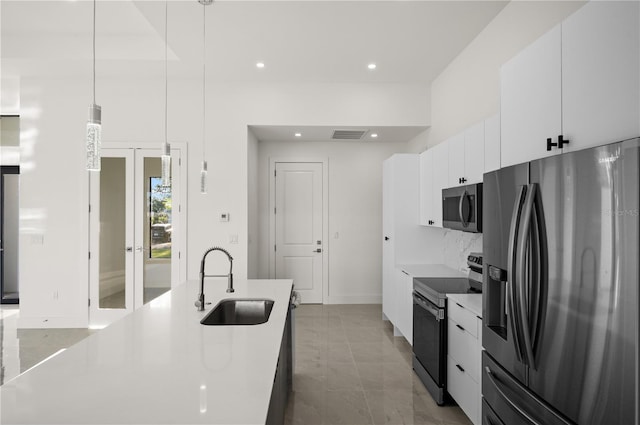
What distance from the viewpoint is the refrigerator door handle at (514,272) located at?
1.54m

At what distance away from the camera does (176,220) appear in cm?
463

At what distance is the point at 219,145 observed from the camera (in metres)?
4.67

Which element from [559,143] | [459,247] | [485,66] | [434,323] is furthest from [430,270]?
[559,143]

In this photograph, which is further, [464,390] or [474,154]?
[474,154]

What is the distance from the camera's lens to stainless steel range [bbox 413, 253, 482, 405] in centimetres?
275

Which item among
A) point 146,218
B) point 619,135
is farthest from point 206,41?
point 619,135

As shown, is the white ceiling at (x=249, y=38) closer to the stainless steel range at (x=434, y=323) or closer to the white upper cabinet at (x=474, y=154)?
the white upper cabinet at (x=474, y=154)

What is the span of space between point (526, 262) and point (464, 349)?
4.03 ft

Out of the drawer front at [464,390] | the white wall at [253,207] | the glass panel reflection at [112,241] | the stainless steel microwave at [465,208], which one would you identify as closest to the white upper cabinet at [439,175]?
the stainless steel microwave at [465,208]

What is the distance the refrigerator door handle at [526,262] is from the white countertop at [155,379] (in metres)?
1.02

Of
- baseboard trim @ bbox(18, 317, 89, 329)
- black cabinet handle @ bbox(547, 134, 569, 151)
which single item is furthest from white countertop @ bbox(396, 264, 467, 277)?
baseboard trim @ bbox(18, 317, 89, 329)

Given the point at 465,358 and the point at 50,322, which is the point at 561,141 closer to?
the point at 465,358

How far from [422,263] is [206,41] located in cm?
330

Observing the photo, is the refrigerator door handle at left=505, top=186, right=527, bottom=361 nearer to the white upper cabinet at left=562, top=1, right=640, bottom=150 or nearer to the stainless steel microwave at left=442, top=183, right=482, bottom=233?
the white upper cabinet at left=562, top=1, right=640, bottom=150
